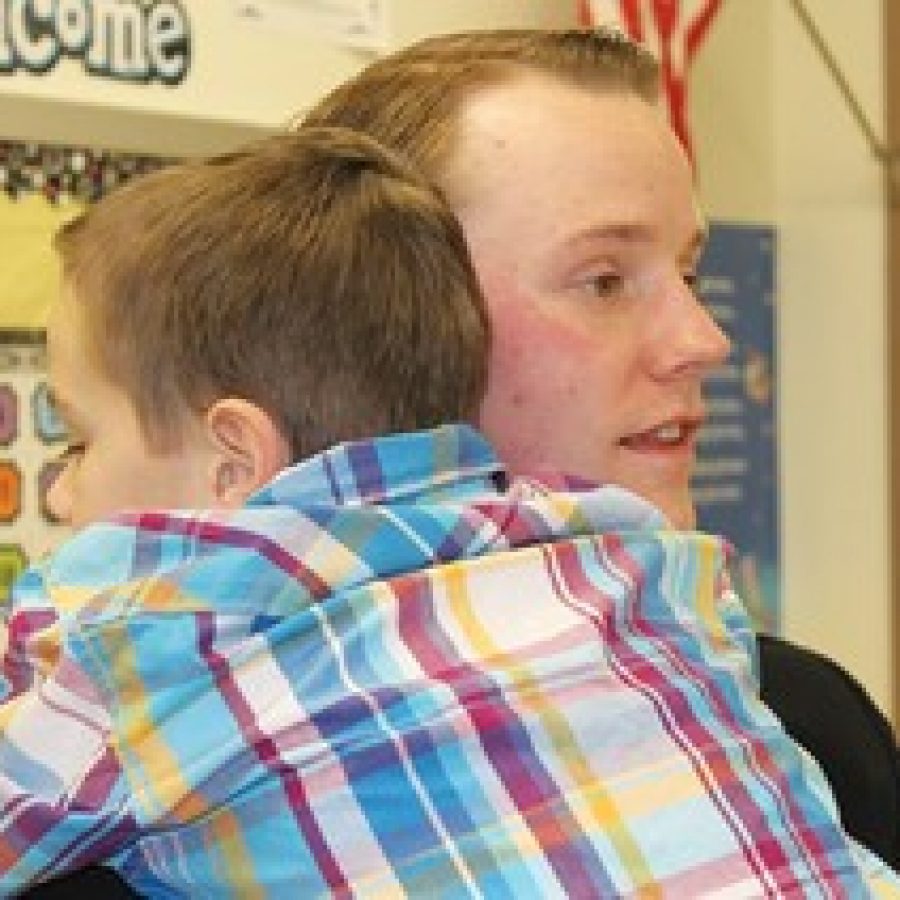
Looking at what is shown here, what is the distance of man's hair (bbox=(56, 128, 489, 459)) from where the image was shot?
0.82 meters

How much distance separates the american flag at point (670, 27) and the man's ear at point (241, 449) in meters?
0.94

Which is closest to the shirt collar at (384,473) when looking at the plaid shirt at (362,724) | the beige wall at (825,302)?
the plaid shirt at (362,724)

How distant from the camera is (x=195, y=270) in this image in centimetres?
83

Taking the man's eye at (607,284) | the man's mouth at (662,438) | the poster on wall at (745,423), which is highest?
the man's eye at (607,284)

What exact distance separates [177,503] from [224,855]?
0.56ft

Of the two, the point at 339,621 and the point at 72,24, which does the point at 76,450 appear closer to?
the point at 339,621

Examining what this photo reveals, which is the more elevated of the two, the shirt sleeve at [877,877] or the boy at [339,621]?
the boy at [339,621]

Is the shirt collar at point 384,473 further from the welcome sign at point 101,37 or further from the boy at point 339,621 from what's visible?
the welcome sign at point 101,37

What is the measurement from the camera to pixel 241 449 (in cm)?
82

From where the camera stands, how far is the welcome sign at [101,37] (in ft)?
4.17

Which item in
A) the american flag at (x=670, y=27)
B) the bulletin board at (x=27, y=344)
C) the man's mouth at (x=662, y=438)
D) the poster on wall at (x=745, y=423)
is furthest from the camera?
the poster on wall at (x=745, y=423)

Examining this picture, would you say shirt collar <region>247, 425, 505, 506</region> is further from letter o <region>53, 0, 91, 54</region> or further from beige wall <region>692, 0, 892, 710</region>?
beige wall <region>692, 0, 892, 710</region>

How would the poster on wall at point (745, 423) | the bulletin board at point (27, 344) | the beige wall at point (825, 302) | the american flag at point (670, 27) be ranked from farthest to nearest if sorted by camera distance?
1. the beige wall at point (825, 302)
2. the poster on wall at point (745, 423)
3. the american flag at point (670, 27)
4. the bulletin board at point (27, 344)

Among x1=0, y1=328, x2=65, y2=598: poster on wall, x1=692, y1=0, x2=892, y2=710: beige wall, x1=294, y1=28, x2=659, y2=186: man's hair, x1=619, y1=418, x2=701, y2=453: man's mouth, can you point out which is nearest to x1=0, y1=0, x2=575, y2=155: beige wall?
x1=0, y1=328, x2=65, y2=598: poster on wall
